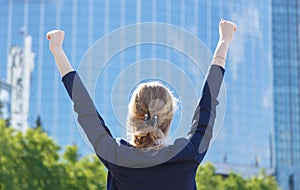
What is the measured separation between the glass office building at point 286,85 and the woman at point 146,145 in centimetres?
14072

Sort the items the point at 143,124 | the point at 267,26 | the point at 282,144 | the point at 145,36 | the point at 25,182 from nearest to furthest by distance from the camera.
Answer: the point at 143,124 < the point at 145,36 < the point at 25,182 < the point at 267,26 < the point at 282,144

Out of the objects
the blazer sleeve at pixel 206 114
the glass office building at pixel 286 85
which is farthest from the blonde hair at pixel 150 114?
the glass office building at pixel 286 85

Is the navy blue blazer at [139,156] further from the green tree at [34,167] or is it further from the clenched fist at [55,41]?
the green tree at [34,167]

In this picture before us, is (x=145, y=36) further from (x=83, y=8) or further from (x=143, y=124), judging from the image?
(x=83, y=8)

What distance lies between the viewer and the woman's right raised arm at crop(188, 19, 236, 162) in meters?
3.97

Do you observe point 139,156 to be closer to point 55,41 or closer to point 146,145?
point 146,145

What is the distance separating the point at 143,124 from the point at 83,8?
97437 millimetres

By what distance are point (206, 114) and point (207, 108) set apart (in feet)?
0.10

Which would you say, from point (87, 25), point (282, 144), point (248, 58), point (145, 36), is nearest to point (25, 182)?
point (145, 36)

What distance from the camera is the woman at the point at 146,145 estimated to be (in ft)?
12.7

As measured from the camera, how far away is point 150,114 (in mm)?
3848

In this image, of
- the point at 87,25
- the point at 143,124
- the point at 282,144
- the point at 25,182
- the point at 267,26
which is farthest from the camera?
the point at 282,144

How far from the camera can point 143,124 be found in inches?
151

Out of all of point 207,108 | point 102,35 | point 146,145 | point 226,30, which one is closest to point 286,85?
point 102,35
